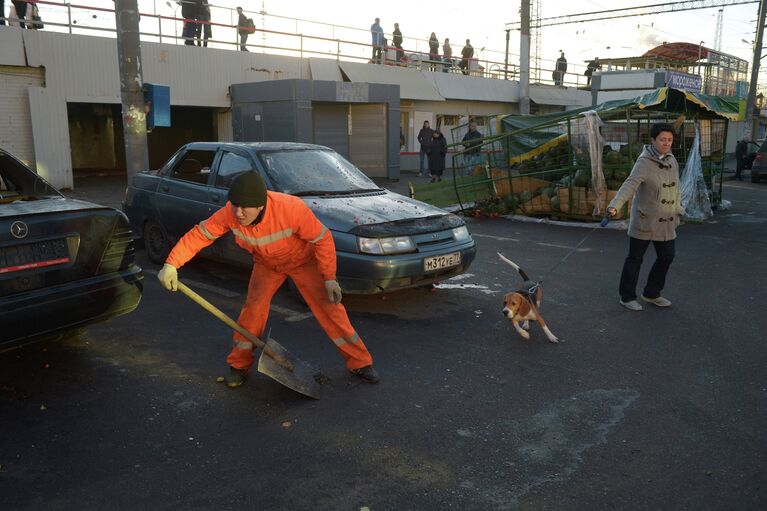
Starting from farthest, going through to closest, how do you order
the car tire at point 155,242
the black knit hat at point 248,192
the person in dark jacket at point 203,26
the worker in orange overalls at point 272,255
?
1. the person in dark jacket at point 203,26
2. the car tire at point 155,242
3. the worker in orange overalls at point 272,255
4. the black knit hat at point 248,192

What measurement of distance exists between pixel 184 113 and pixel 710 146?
53.5 ft

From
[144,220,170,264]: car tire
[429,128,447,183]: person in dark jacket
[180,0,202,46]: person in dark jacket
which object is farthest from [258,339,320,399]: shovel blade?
[180,0,202,46]: person in dark jacket

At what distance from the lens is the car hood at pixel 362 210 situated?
18.3ft

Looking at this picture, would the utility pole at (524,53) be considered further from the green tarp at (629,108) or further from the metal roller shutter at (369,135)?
the green tarp at (629,108)

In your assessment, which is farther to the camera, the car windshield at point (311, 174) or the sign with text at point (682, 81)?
the sign with text at point (682, 81)

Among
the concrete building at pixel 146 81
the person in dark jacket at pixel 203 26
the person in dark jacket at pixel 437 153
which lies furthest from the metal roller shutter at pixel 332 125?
the person in dark jacket at pixel 203 26

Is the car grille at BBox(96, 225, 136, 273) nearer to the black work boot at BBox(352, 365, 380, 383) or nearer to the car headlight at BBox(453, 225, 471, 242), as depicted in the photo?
the black work boot at BBox(352, 365, 380, 383)

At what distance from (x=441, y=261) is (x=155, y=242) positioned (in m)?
3.95

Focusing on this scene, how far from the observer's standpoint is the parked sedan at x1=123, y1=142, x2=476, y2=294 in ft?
17.9

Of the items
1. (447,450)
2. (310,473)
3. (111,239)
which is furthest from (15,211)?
(447,450)

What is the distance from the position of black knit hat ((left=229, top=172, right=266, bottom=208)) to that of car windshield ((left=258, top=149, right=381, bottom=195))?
2.57 metres

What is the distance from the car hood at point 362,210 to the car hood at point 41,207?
206 centimetres

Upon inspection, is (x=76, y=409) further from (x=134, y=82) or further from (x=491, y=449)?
(x=134, y=82)

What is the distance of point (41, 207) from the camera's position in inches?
160
